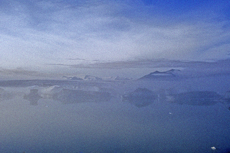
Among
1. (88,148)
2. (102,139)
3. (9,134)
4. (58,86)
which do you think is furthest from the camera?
(58,86)

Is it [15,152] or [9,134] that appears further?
[9,134]

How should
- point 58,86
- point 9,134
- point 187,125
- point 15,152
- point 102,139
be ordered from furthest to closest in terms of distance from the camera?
point 58,86, point 187,125, point 9,134, point 102,139, point 15,152

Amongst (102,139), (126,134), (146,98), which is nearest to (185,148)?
(126,134)

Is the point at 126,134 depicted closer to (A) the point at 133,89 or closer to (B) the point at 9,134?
(B) the point at 9,134

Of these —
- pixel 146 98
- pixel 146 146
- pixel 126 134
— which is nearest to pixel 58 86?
pixel 146 98

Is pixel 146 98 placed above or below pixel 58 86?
below

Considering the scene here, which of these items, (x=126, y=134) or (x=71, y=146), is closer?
(x=71, y=146)

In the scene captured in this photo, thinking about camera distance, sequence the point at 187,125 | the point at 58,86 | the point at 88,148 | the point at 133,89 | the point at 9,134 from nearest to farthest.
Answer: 1. the point at 88,148
2. the point at 9,134
3. the point at 187,125
4. the point at 58,86
5. the point at 133,89

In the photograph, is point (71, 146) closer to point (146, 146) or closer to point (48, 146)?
point (48, 146)

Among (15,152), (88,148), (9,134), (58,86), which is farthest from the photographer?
(58,86)
